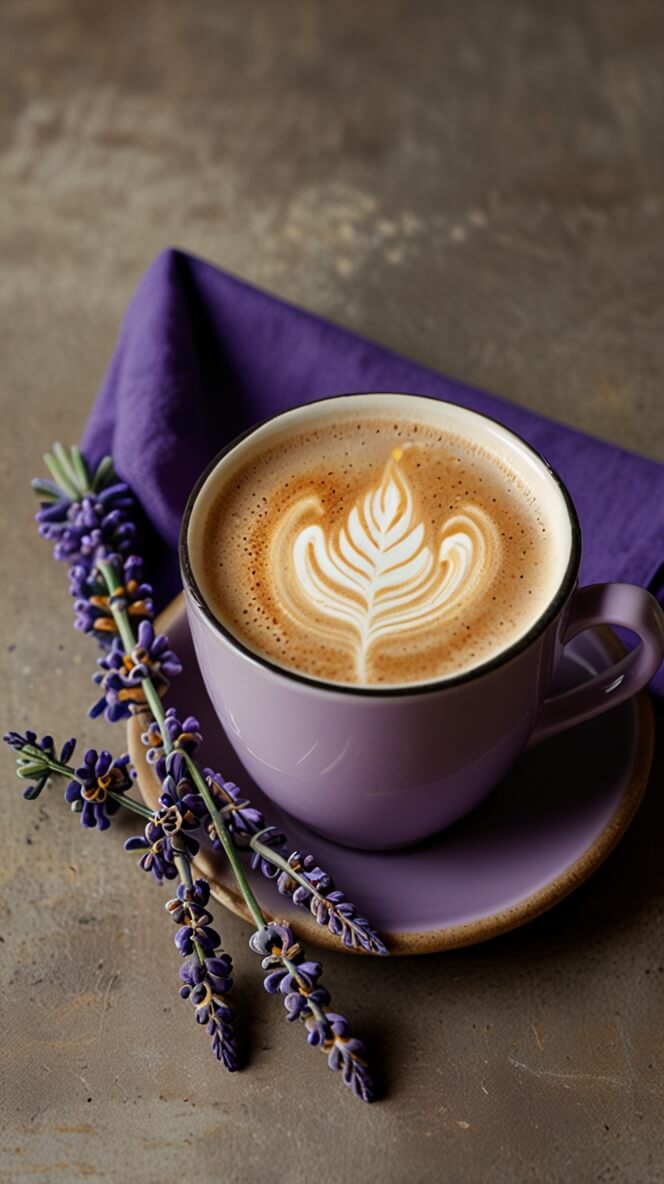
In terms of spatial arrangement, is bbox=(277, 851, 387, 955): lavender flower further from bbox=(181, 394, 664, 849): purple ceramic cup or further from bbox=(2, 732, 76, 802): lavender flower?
bbox=(2, 732, 76, 802): lavender flower

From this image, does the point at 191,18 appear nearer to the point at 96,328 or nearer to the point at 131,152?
the point at 131,152

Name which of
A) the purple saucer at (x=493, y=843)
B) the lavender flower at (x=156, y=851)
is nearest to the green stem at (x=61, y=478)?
the purple saucer at (x=493, y=843)

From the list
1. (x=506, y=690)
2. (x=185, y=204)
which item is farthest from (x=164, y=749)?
(x=185, y=204)

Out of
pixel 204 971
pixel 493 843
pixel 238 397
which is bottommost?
pixel 204 971

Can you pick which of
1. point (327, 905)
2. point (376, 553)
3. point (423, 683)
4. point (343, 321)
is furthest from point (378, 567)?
point (343, 321)

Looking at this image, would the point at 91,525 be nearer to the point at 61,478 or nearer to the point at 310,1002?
the point at 61,478

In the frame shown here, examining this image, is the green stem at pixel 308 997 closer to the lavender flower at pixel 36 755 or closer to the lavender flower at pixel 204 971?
the lavender flower at pixel 204 971
